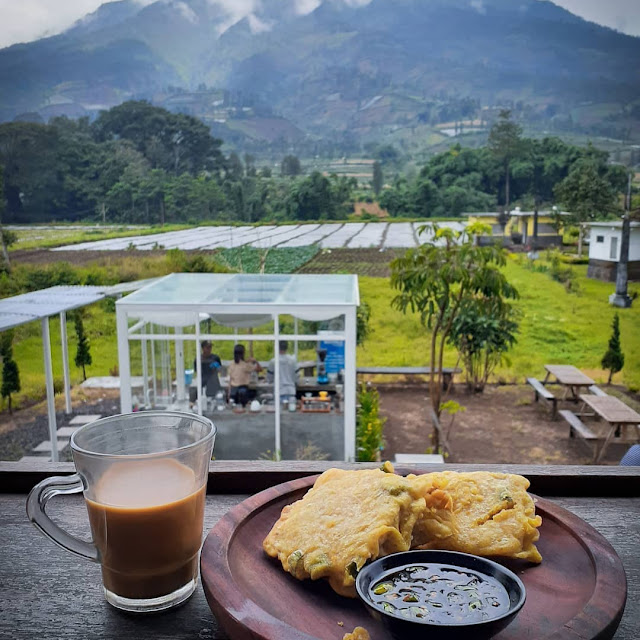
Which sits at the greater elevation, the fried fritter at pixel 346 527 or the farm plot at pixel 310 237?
the fried fritter at pixel 346 527

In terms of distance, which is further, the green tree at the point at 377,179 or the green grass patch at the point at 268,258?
the green tree at the point at 377,179

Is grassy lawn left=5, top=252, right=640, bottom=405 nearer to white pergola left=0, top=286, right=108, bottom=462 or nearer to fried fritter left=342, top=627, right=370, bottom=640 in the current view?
white pergola left=0, top=286, right=108, bottom=462

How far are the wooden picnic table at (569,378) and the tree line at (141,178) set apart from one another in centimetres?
223

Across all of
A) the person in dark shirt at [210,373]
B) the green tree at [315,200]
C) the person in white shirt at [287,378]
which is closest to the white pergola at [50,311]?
the person in dark shirt at [210,373]

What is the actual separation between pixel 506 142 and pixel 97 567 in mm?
6339

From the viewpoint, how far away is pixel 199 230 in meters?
6.17

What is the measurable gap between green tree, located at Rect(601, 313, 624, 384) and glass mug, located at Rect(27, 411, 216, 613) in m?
5.86

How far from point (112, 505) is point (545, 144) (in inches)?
257

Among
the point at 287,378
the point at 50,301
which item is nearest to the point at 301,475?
the point at 287,378

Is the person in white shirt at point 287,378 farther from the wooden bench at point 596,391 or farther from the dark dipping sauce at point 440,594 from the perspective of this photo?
the dark dipping sauce at point 440,594

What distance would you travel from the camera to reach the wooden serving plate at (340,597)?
0.43 metres

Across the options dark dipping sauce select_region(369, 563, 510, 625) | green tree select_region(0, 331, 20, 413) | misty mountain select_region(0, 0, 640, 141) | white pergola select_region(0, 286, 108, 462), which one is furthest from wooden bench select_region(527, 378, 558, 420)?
dark dipping sauce select_region(369, 563, 510, 625)

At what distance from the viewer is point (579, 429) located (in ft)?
15.7

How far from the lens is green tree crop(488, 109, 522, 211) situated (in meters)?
6.16
